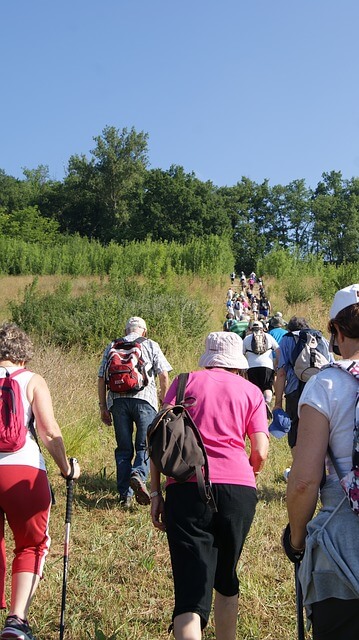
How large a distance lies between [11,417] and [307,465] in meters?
1.81

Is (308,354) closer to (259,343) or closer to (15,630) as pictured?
(259,343)

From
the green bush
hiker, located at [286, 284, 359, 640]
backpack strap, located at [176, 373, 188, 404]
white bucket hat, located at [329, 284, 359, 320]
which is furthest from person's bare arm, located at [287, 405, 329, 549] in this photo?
the green bush

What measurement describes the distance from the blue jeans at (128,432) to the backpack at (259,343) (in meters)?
3.18

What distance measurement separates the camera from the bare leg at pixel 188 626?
9.13ft

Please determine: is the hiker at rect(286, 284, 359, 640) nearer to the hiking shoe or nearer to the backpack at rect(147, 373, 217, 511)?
the backpack at rect(147, 373, 217, 511)

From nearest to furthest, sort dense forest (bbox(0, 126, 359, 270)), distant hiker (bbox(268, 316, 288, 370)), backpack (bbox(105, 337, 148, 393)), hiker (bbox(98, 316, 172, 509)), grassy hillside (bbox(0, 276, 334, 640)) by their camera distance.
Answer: grassy hillside (bbox(0, 276, 334, 640))
backpack (bbox(105, 337, 148, 393))
hiker (bbox(98, 316, 172, 509))
distant hiker (bbox(268, 316, 288, 370))
dense forest (bbox(0, 126, 359, 270))

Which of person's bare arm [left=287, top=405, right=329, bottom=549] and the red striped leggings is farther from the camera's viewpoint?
the red striped leggings

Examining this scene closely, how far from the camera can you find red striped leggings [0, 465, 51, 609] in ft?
10.8

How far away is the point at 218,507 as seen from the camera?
297 centimetres

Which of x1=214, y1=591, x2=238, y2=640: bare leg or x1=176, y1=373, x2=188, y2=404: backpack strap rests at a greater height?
x1=176, y1=373, x2=188, y2=404: backpack strap

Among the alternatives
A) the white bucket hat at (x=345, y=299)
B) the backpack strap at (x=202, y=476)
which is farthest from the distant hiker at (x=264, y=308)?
the white bucket hat at (x=345, y=299)

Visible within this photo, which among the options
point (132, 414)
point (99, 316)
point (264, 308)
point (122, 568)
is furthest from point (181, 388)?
point (264, 308)

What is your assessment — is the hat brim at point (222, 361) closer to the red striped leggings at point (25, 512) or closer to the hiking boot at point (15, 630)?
the red striped leggings at point (25, 512)

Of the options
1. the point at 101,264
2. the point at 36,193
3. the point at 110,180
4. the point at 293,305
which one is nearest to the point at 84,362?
the point at 293,305
